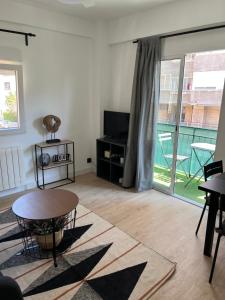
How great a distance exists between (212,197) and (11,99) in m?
2.95

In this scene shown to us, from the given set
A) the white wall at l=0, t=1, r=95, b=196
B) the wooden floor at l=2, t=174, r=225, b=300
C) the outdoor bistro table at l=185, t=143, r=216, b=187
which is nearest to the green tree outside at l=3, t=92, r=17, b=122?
the white wall at l=0, t=1, r=95, b=196

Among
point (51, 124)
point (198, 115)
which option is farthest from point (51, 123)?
point (198, 115)

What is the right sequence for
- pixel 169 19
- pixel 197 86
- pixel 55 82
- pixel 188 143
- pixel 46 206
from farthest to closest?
pixel 188 143 < pixel 55 82 < pixel 197 86 < pixel 169 19 < pixel 46 206

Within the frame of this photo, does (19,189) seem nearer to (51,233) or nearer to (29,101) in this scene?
(29,101)

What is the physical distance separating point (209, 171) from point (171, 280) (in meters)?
1.13

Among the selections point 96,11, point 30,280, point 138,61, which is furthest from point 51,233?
point 96,11

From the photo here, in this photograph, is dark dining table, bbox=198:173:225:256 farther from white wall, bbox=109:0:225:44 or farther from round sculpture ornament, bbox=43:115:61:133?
round sculpture ornament, bbox=43:115:61:133

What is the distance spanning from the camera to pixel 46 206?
7.04 feet

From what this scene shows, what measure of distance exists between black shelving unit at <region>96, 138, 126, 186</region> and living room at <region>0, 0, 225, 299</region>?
10 cm

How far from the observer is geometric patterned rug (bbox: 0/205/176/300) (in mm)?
1820

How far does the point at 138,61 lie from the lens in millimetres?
3438

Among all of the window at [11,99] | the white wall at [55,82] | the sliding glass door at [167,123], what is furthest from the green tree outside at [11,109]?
the sliding glass door at [167,123]

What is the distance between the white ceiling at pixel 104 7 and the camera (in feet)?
10.0

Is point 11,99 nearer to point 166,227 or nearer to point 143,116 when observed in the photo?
point 143,116
